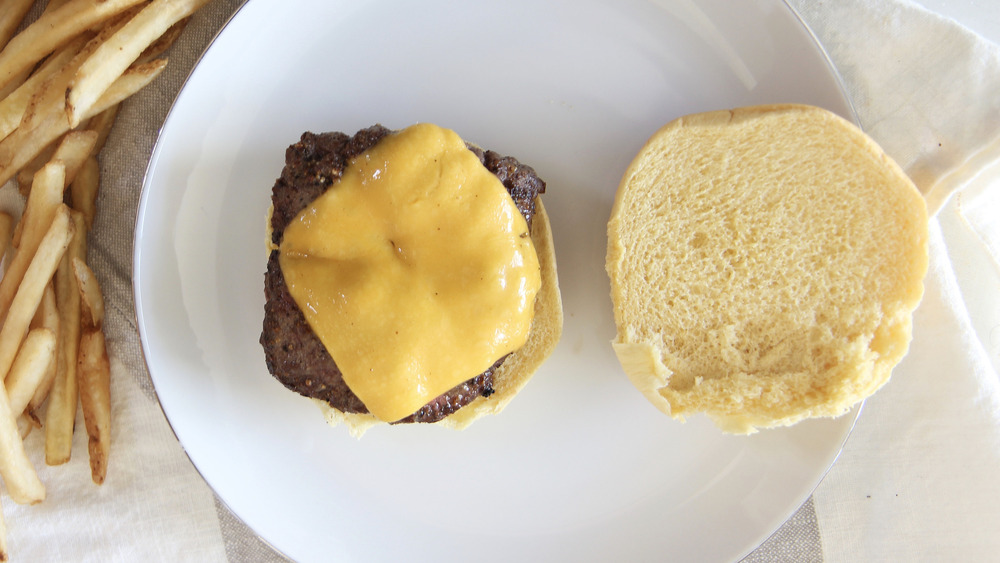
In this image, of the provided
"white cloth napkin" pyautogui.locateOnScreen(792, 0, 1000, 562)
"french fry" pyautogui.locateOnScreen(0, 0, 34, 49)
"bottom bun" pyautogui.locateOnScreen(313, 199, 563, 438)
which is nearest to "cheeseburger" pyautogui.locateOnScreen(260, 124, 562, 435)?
"bottom bun" pyautogui.locateOnScreen(313, 199, 563, 438)

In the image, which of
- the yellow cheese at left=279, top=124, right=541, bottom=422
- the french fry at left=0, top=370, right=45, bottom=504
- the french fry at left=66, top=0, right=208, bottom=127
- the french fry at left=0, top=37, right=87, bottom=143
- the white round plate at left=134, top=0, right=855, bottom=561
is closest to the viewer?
the yellow cheese at left=279, top=124, right=541, bottom=422

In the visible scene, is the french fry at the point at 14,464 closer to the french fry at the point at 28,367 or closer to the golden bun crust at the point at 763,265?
the french fry at the point at 28,367

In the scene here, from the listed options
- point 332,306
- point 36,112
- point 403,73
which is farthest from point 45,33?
point 332,306

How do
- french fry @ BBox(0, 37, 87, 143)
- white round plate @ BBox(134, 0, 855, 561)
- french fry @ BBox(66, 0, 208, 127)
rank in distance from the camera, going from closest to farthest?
french fry @ BBox(66, 0, 208, 127) < french fry @ BBox(0, 37, 87, 143) < white round plate @ BBox(134, 0, 855, 561)

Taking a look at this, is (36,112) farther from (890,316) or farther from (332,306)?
(890,316)

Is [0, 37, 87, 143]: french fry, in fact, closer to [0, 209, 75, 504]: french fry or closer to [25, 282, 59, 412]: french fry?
[0, 209, 75, 504]: french fry

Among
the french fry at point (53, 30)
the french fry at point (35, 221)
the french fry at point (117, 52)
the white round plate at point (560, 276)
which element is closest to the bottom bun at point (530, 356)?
the white round plate at point (560, 276)
